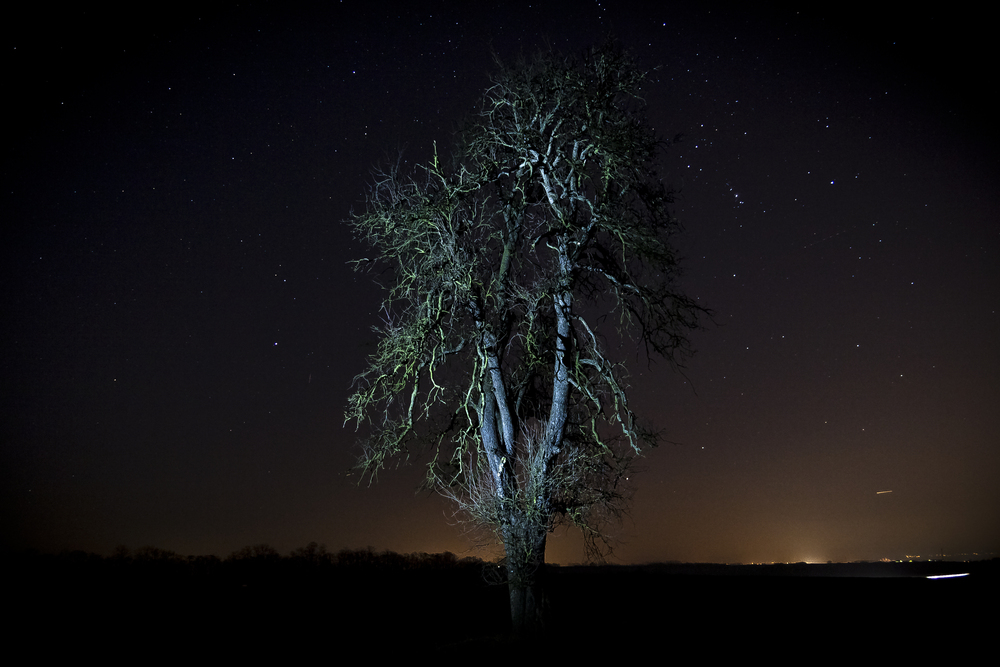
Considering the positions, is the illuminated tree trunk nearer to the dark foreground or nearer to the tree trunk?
the tree trunk

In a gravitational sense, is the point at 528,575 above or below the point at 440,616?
above

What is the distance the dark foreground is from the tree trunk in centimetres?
33

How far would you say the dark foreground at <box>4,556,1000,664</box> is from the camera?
10367mm

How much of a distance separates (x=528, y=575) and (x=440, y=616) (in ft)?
19.8

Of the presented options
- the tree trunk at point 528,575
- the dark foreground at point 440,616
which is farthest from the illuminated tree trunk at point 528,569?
the dark foreground at point 440,616

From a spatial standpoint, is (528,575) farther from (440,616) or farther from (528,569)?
(440,616)

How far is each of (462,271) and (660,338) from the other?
4129mm

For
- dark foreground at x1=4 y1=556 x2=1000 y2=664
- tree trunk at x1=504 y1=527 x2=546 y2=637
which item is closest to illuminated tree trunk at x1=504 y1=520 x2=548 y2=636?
tree trunk at x1=504 y1=527 x2=546 y2=637

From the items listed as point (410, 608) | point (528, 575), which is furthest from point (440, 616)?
point (528, 575)

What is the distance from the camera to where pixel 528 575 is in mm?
11477

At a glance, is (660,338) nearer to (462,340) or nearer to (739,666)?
(462,340)

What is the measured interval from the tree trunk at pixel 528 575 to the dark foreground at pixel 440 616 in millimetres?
334

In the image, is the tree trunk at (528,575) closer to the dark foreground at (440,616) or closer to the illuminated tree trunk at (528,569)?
the illuminated tree trunk at (528,569)

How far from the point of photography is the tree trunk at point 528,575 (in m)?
11.4
